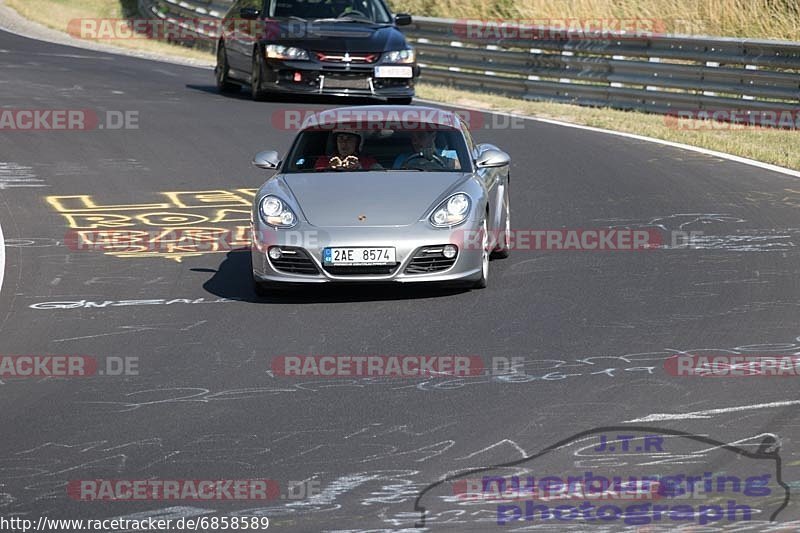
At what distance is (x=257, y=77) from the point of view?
22.9 metres

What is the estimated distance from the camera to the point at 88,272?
11.9 meters

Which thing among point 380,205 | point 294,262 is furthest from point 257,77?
point 294,262

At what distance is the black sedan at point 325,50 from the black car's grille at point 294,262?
1170 centimetres

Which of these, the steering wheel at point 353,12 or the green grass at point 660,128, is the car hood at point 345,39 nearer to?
the steering wheel at point 353,12

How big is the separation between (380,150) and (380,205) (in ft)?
3.55

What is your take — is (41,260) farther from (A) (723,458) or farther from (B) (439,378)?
(A) (723,458)

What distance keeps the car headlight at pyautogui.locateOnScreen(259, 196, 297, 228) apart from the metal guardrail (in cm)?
1136

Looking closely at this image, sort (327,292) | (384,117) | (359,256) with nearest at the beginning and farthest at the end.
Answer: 1. (359,256)
2. (327,292)
3. (384,117)

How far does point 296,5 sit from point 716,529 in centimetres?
1878

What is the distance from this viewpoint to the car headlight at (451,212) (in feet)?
34.7

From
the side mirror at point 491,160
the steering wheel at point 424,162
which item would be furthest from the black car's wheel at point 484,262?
the steering wheel at point 424,162

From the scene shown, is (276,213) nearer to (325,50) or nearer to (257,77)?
(325,50)

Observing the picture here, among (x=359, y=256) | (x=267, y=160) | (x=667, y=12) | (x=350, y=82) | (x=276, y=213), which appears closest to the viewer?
(x=359, y=256)

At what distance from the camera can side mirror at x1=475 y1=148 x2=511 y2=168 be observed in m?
11.4
